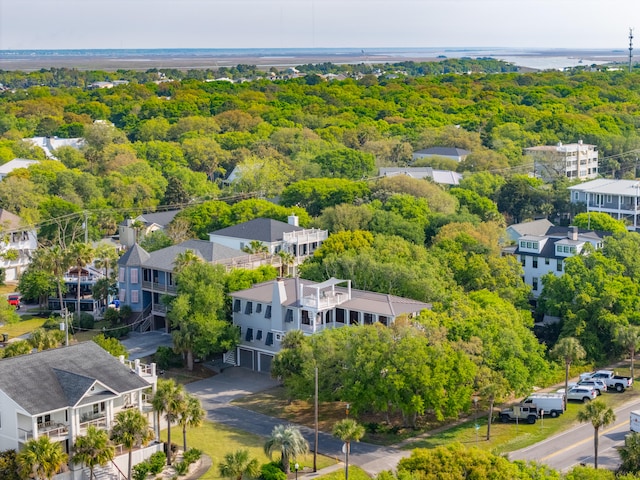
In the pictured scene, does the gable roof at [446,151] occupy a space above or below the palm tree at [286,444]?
above

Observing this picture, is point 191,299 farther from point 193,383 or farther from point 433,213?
point 433,213

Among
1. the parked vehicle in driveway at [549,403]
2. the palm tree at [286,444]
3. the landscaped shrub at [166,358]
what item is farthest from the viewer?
the landscaped shrub at [166,358]

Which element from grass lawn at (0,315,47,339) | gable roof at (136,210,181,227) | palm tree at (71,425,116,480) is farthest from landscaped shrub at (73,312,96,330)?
palm tree at (71,425,116,480)

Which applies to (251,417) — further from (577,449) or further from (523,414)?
(577,449)

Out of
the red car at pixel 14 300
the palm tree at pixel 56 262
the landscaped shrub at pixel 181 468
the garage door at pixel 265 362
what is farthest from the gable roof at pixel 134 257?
the landscaped shrub at pixel 181 468

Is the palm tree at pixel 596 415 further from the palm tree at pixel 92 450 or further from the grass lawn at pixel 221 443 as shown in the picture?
the palm tree at pixel 92 450
